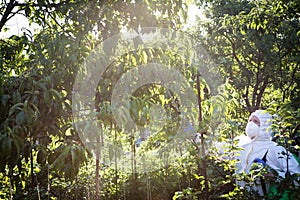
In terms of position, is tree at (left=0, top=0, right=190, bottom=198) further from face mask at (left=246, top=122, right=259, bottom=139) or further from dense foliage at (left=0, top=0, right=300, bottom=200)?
face mask at (left=246, top=122, right=259, bottom=139)

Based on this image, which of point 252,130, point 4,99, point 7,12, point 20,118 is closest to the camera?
point 20,118

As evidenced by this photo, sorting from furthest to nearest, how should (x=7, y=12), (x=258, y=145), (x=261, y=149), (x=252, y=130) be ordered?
(x=252, y=130), (x=258, y=145), (x=261, y=149), (x=7, y=12)

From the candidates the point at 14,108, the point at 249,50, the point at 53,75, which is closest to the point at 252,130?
the point at 53,75

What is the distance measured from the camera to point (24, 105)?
220cm

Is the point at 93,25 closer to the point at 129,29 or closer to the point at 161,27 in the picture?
the point at 129,29

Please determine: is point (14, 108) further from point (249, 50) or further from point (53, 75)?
point (249, 50)

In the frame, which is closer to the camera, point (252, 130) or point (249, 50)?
point (252, 130)

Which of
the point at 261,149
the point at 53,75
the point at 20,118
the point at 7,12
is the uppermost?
the point at 7,12

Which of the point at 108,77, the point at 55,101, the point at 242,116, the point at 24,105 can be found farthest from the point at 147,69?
the point at 242,116

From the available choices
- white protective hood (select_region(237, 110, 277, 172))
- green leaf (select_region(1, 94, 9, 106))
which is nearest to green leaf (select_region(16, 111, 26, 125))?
green leaf (select_region(1, 94, 9, 106))

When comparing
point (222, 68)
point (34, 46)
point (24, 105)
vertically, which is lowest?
point (24, 105)

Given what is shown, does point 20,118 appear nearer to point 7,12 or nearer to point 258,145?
point 7,12

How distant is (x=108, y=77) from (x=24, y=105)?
0.62m

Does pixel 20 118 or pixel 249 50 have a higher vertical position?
pixel 249 50
